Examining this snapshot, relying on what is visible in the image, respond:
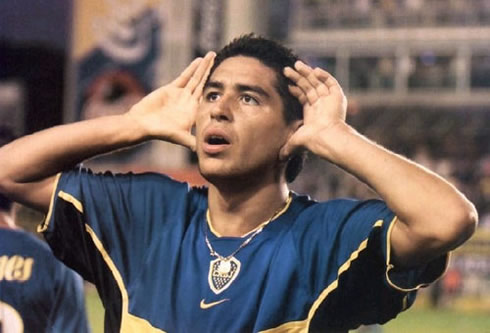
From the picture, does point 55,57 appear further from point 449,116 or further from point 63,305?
point 63,305

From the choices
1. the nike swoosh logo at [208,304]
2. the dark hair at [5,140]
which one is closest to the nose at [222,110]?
the nike swoosh logo at [208,304]

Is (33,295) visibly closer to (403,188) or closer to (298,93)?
(298,93)

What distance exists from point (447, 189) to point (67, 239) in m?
0.79

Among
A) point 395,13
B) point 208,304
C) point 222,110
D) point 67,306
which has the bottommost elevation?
point 395,13

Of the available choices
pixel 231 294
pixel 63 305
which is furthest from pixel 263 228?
pixel 63 305

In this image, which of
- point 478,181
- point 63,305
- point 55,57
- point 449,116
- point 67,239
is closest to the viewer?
point 67,239

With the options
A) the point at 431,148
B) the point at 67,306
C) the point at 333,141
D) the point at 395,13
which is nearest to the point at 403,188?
the point at 333,141

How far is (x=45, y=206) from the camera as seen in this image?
2.05m

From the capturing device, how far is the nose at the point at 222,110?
75.2 inches

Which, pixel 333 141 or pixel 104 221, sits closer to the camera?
pixel 333 141

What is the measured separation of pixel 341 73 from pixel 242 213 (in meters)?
15.1

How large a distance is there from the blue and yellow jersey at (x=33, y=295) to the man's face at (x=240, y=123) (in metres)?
0.82

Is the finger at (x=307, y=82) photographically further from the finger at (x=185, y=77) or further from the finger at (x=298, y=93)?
the finger at (x=185, y=77)

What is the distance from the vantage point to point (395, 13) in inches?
680
